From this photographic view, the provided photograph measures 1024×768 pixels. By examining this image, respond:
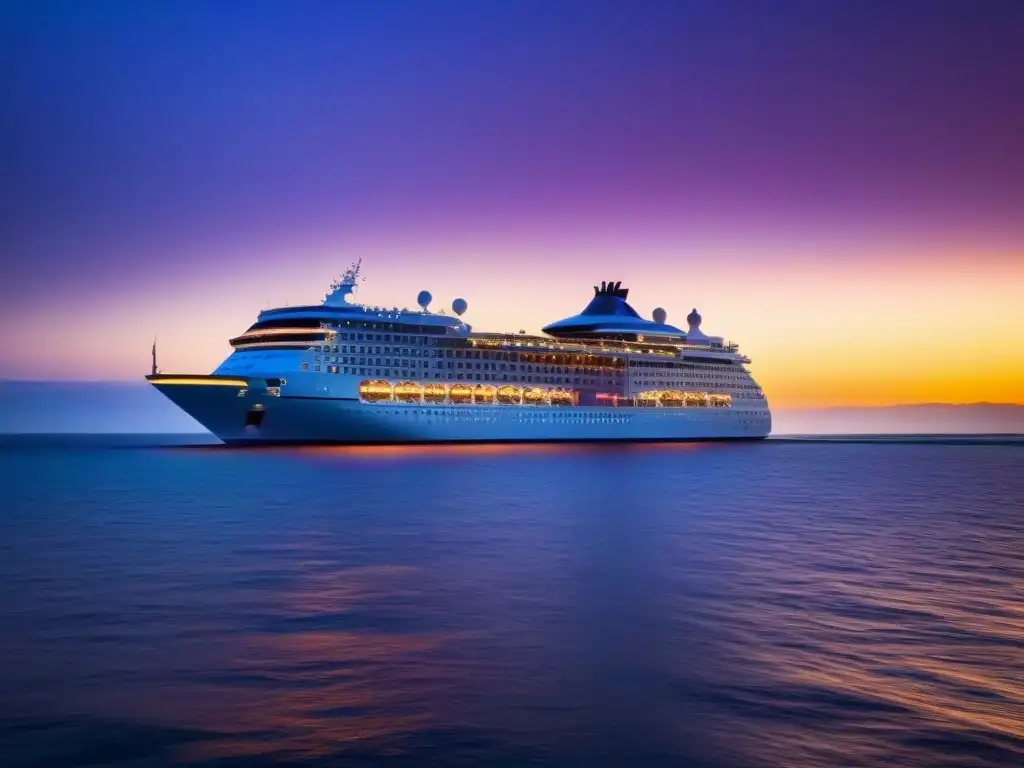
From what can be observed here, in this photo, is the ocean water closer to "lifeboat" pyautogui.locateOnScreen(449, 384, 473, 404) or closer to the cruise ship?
the cruise ship

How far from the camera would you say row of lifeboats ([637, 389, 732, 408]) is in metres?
114

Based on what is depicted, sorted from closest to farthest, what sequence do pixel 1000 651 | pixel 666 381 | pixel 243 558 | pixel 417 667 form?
pixel 417 667, pixel 1000 651, pixel 243 558, pixel 666 381

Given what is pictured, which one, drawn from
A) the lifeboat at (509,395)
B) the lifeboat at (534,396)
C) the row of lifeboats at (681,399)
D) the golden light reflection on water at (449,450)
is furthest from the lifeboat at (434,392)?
the row of lifeboats at (681,399)

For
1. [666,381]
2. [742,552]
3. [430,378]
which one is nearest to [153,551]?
[742,552]

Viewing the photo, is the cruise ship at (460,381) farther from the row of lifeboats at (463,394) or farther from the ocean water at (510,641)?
the ocean water at (510,641)

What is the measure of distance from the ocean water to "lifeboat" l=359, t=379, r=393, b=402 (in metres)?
50.6

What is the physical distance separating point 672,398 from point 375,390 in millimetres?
48209

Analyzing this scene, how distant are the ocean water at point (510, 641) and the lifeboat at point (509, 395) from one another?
6561 centimetres

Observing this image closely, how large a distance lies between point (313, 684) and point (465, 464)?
57093 millimetres

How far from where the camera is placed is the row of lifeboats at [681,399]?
113875 mm

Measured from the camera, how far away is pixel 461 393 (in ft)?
307

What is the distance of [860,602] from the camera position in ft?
54.4

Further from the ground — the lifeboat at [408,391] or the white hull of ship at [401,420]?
the lifeboat at [408,391]

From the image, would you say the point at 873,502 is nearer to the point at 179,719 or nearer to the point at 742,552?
the point at 742,552
